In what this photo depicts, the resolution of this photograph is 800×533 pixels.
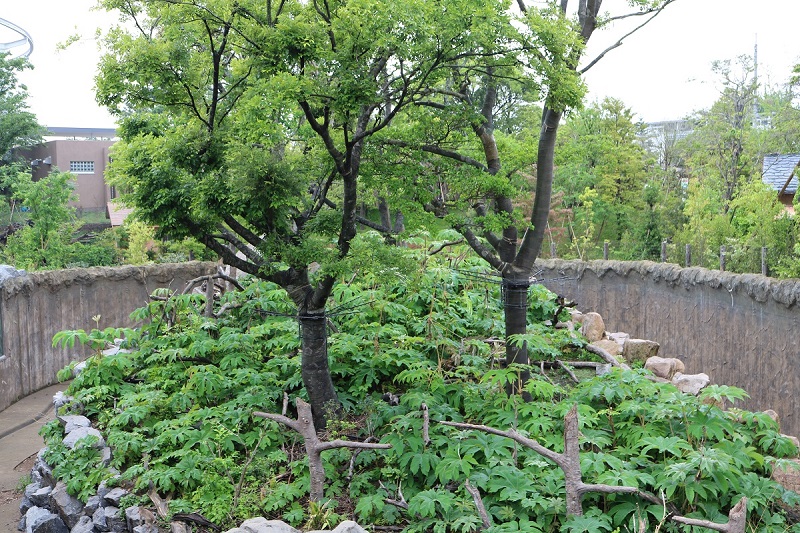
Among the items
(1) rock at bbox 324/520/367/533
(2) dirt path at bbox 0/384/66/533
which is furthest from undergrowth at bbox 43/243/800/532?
(2) dirt path at bbox 0/384/66/533

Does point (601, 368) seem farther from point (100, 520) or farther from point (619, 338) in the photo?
point (100, 520)

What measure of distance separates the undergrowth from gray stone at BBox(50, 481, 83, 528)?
0.55 feet

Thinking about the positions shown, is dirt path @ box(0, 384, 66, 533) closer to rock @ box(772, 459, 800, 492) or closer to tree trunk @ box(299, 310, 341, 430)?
tree trunk @ box(299, 310, 341, 430)

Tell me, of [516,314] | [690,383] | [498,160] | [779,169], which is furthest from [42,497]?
[779,169]

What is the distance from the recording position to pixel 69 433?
27.8 ft

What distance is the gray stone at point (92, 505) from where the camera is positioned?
735 centimetres

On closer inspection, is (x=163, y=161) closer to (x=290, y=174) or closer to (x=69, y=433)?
(x=290, y=174)

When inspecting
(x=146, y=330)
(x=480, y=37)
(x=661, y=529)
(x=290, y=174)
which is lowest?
(x=661, y=529)

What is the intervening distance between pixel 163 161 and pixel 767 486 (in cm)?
613

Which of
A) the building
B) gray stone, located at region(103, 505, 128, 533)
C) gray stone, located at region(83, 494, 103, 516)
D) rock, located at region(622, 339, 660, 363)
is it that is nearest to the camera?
gray stone, located at region(103, 505, 128, 533)

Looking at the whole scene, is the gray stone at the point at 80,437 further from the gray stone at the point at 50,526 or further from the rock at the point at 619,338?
the rock at the point at 619,338

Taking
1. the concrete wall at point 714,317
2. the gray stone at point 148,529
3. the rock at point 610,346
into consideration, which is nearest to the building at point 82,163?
the concrete wall at point 714,317

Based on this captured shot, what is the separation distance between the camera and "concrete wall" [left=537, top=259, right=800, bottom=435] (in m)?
12.0

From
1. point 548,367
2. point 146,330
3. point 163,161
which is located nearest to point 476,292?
point 548,367
